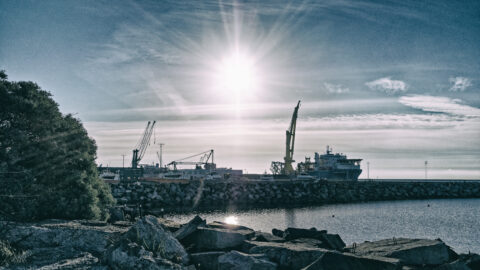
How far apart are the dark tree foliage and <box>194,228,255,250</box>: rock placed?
7358mm

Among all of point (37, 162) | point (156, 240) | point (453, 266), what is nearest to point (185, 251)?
point (156, 240)

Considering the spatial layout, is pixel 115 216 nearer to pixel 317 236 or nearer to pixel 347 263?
pixel 317 236

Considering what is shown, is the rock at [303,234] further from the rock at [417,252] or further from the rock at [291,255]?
the rock at [291,255]

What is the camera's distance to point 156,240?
35.8 feet

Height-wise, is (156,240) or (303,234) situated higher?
(156,240)

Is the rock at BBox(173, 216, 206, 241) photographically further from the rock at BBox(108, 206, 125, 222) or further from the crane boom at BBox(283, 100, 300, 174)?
the crane boom at BBox(283, 100, 300, 174)

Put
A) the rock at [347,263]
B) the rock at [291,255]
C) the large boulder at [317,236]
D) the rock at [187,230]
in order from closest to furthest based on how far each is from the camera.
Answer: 1. the rock at [347,263]
2. the rock at [291,255]
3. the rock at [187,230]
4. the large boulder at [317,236]

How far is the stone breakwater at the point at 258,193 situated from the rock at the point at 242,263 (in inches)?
1385

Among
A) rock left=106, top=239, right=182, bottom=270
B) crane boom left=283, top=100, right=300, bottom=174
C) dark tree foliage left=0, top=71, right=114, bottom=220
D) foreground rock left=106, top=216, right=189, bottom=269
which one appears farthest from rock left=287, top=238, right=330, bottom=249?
crane boom left=283, top=100, right=300, bottom=174

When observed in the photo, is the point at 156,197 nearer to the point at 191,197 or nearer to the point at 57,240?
the point at 191,197

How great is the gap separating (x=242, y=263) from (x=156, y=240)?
2.63m

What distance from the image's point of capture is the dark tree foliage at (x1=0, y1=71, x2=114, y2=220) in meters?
15.6

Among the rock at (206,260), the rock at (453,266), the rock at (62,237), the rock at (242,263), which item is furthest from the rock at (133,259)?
the rock at (453,266)

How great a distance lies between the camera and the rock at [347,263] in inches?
381
